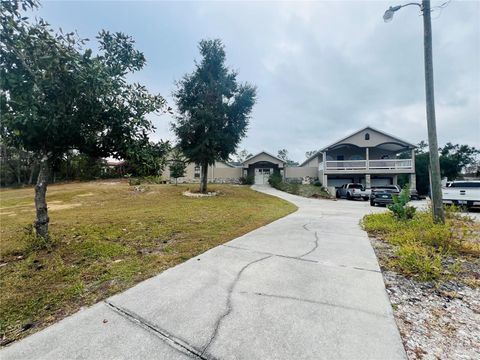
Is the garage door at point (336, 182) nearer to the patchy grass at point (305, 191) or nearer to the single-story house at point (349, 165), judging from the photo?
the single-story house at point (349, 165)

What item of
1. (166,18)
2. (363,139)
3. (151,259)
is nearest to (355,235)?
(151,259)

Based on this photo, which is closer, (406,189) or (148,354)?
(148,354)

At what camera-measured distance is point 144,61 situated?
4.80 meters

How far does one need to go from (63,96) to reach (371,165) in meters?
25.8

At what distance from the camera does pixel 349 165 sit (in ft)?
77.9

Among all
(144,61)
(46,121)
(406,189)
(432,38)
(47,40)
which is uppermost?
(432,38)

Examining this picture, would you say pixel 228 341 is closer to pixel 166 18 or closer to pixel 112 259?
pixel 112 259

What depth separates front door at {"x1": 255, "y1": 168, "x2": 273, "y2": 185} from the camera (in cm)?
2981

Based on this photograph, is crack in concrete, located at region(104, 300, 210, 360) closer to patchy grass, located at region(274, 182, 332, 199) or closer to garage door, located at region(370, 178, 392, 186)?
patchy grass, located at region(274, 182, 332, 199)

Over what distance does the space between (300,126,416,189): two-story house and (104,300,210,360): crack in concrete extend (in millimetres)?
23890

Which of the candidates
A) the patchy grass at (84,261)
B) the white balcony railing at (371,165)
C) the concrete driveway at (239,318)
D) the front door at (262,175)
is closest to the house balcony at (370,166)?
the white balcony railing at (371,165)

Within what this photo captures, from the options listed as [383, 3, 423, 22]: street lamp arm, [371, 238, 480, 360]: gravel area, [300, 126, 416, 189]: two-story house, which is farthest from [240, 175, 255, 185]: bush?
[371, 238, 480, 360]: gravel area

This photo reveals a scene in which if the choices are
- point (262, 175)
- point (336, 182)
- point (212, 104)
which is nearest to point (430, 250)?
point (212, 104)

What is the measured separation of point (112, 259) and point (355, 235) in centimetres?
557
